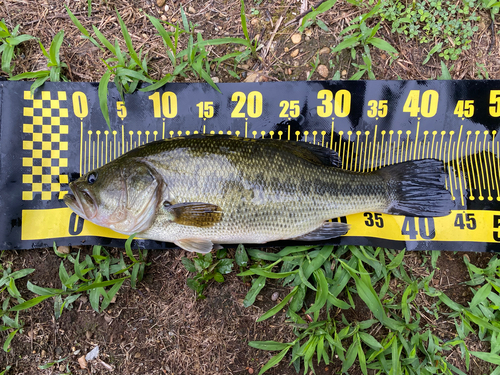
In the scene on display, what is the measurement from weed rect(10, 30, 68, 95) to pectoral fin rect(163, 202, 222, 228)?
1.85 meters

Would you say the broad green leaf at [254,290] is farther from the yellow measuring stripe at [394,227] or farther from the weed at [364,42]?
the weed at [364,42]

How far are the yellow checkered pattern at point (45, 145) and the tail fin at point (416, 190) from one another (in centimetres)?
315

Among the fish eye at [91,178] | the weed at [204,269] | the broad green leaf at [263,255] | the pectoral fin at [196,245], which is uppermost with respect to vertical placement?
the fish eye at [91,178]

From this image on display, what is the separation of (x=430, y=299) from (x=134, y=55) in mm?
3755

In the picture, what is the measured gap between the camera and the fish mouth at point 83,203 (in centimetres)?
246

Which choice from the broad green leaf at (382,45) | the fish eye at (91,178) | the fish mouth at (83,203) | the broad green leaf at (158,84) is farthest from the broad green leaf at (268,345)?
the broad green leaf at (382,45)

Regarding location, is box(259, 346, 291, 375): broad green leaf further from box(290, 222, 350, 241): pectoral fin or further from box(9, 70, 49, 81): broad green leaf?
box(9, 70, 49, 81): broad green leaf

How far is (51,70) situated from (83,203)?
1498 millimetres

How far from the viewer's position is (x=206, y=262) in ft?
8.68

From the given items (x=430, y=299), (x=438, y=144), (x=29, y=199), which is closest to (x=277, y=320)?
(x=430, y=299)

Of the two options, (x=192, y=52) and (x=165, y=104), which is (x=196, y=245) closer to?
A: (x=165, y=104)

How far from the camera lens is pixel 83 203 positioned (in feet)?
8.09

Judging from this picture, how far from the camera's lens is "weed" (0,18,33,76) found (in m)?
2.90

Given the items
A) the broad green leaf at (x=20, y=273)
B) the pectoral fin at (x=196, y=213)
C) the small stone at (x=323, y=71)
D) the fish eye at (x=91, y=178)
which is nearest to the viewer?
the pectoral fin at (x=196, y=213)
